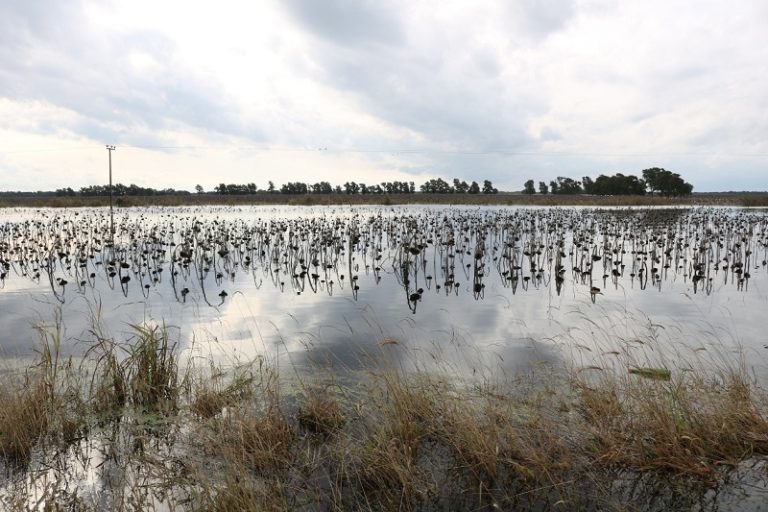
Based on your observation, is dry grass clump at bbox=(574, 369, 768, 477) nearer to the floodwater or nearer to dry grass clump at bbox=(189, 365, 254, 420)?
the floodwater

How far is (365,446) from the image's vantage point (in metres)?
5.20

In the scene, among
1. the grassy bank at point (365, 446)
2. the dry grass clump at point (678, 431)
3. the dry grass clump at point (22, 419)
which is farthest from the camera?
the dry grass clump at point (22, 419)

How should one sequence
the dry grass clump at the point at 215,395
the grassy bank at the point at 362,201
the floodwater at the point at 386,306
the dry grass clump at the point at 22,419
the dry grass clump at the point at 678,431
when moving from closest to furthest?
the dry grass clump at the point at 678,431 < the dry grass clump at the point at 22,419 < the dry grass clump at the point at 215,395 < the floodwater at the point at 386,306 < the grassy bank at the point at 362,201

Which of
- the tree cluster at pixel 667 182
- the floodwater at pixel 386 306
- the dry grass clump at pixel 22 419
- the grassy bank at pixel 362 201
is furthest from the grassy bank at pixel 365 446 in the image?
the tree cluster at pixel 667 182

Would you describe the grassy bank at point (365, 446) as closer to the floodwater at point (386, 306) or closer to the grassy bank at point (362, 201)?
the floodwater at point (386, 306)

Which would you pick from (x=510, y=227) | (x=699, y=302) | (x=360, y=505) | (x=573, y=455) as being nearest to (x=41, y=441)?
(x=360, y=505)

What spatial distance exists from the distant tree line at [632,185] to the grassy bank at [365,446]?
145014 millimetres

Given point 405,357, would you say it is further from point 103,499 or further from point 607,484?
point 103,499

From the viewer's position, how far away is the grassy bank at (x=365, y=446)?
4398 millimetres

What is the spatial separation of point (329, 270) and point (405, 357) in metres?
9.58

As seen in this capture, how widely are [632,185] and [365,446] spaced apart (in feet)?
528

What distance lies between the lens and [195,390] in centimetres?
636

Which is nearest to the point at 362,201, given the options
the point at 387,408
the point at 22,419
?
the point at 387,408

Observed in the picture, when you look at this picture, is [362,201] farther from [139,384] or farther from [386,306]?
[139,384]
